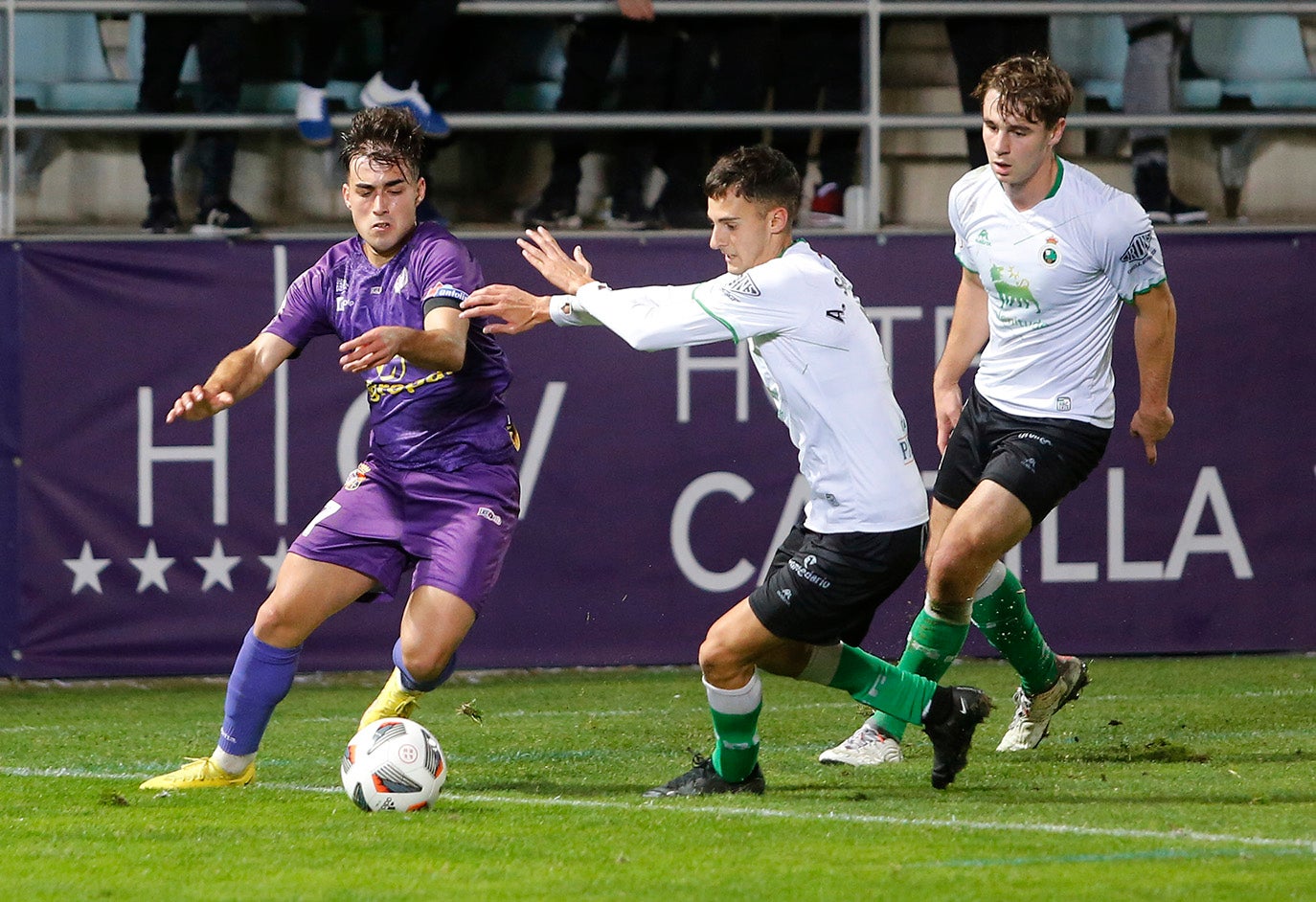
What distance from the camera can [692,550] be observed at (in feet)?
30.2

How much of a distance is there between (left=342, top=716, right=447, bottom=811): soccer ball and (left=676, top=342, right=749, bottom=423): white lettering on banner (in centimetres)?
395

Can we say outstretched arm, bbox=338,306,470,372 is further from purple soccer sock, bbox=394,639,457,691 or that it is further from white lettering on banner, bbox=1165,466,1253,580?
white lettering on banner, bbox=1165,466,1253,580

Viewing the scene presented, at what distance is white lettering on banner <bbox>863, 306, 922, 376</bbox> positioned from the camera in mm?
9328

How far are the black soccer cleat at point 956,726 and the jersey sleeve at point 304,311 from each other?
2.26 meters

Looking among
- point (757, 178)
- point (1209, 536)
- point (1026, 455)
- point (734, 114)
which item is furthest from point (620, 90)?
point (757, 178)

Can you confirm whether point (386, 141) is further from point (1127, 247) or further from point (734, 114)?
point (734, 114)

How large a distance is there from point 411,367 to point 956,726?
1941mm

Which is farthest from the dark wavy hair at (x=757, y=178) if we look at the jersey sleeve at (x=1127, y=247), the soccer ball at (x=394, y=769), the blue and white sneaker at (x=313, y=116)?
the blue and white sneaker at (x=313, y=116)

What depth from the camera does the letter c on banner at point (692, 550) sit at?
363 inches

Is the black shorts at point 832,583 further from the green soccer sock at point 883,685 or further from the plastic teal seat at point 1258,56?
the plastic teal seat at point 1258,56

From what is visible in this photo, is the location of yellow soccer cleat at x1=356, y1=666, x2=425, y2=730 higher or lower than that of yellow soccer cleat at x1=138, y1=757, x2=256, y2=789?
higher

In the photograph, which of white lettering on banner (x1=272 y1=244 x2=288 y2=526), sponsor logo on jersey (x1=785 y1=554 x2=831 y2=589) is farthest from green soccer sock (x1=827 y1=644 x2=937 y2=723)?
white lettering on banner (x1=272 y1=244 x2=288 y2=526)

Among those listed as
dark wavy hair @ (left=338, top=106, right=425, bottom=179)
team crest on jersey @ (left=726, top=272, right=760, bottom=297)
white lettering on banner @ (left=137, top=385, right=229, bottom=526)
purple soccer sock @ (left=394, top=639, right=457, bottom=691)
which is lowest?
purple soccer sock @ (left=394, top=639, right=457, bottom=691)

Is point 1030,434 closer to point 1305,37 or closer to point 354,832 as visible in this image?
point 354,832
